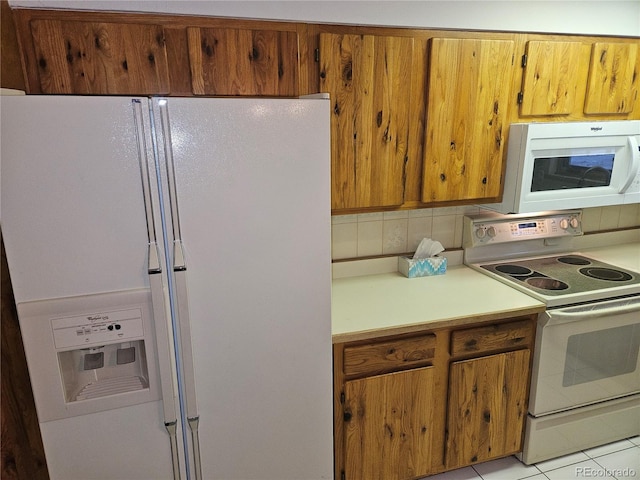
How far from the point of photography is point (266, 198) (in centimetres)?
142

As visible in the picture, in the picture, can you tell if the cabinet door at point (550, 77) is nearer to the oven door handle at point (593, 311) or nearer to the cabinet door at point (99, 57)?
the oven door handle at point (593, 311)

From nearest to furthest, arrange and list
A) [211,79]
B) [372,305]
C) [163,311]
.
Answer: [163,311] → [211,79] → [372,305]

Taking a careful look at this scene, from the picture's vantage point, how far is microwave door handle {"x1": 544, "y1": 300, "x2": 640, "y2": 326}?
6.37 ft

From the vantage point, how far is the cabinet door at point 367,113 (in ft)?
5.91

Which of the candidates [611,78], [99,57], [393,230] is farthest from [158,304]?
[611,78]

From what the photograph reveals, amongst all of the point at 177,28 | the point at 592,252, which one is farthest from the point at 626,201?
the point at 177,28

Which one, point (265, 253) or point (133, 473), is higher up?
point (265, 253)

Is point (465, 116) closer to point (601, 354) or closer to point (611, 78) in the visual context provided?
point (611, 78)

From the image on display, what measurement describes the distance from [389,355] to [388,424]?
0.33m

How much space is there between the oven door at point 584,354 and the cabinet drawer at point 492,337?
0.07m

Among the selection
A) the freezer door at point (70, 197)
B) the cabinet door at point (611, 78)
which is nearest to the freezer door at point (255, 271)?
the freezer door at point (70, 197)

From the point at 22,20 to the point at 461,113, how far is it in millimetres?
1744

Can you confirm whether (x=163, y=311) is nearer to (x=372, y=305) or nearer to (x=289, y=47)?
(x=372, y=305)

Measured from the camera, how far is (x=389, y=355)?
182cm
